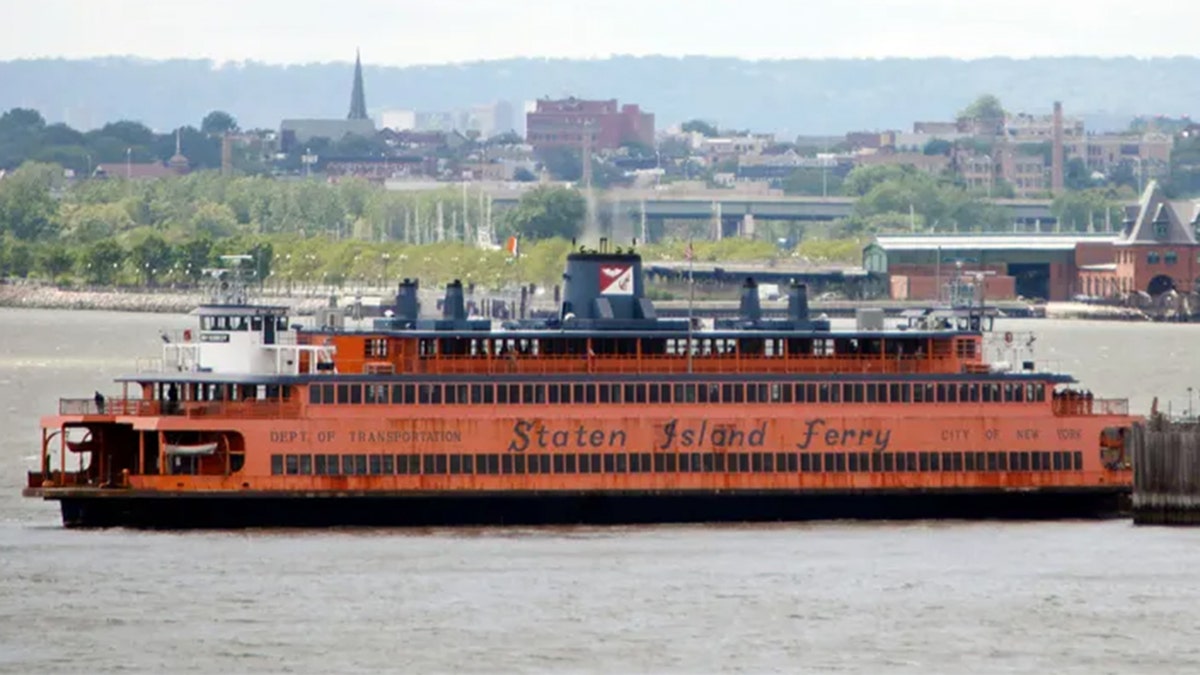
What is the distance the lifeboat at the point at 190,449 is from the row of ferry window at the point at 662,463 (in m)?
1.18

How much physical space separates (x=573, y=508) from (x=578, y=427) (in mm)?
1532

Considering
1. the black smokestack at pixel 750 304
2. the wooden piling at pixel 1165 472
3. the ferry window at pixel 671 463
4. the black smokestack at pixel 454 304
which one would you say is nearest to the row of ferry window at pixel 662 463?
the ferry window at pixel 671 463

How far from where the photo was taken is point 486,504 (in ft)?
207

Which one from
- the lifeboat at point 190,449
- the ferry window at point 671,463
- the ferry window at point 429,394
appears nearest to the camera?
the lifeboat at point 190,449

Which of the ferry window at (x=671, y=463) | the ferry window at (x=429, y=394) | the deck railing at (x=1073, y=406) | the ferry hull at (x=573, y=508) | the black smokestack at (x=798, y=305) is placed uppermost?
the black smokestack at (x=798, y=305)

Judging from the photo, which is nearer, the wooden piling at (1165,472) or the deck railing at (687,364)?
the wooden piling at (1165,472)

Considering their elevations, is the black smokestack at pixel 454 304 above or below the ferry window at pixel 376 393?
above

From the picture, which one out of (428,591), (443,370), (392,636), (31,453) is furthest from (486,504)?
(31,453)

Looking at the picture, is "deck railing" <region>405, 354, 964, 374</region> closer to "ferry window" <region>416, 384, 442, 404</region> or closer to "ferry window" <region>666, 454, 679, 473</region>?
"ferry window" <region>416, 384, 442, 404</region>

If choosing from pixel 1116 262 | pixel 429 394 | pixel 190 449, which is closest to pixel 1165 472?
pixel 429 394

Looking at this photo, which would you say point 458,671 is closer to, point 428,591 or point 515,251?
point 428,591

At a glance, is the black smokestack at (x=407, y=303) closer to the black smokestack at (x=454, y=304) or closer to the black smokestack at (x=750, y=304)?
the black smokestack at (x=454, y=304)

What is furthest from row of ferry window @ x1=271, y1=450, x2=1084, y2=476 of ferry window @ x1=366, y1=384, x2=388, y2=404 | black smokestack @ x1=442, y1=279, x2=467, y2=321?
black smokestack @ x1=442, y1=279, x2=467, y2=321

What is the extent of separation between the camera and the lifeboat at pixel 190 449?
62125mm
